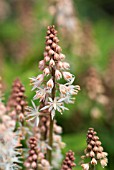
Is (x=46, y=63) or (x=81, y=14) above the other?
(x=81, y=14)

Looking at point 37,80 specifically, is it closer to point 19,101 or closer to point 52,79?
point 52,79

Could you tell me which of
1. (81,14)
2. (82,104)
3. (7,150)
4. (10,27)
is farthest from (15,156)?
(81,14)

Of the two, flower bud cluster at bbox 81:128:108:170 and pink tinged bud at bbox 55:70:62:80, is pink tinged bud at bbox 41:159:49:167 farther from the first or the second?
pink tinged bud at bbox 55:70:62:80

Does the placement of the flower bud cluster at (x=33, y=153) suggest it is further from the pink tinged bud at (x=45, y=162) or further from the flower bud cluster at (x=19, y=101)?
the flower bud cluster at (x=19, y=101)

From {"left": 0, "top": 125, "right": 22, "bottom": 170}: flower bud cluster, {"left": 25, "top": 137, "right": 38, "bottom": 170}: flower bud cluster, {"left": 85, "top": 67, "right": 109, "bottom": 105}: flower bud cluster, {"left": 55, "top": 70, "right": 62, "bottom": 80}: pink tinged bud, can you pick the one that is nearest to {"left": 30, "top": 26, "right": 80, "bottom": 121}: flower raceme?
{"left": 55, "top": 70, "right": 62, "bottom": 80}: pink tinged bud

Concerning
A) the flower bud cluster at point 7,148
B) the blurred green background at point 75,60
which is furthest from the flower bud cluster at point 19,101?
the blurred green background at point 75,60

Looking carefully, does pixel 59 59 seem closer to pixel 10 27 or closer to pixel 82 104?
pixel 82 104

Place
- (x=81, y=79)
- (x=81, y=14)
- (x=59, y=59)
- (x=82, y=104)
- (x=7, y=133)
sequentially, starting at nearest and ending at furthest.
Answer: (x=59, y=59), (x=7, y=133), (x=82, y=104), (x=81, y=79), (x=81, y=14)
